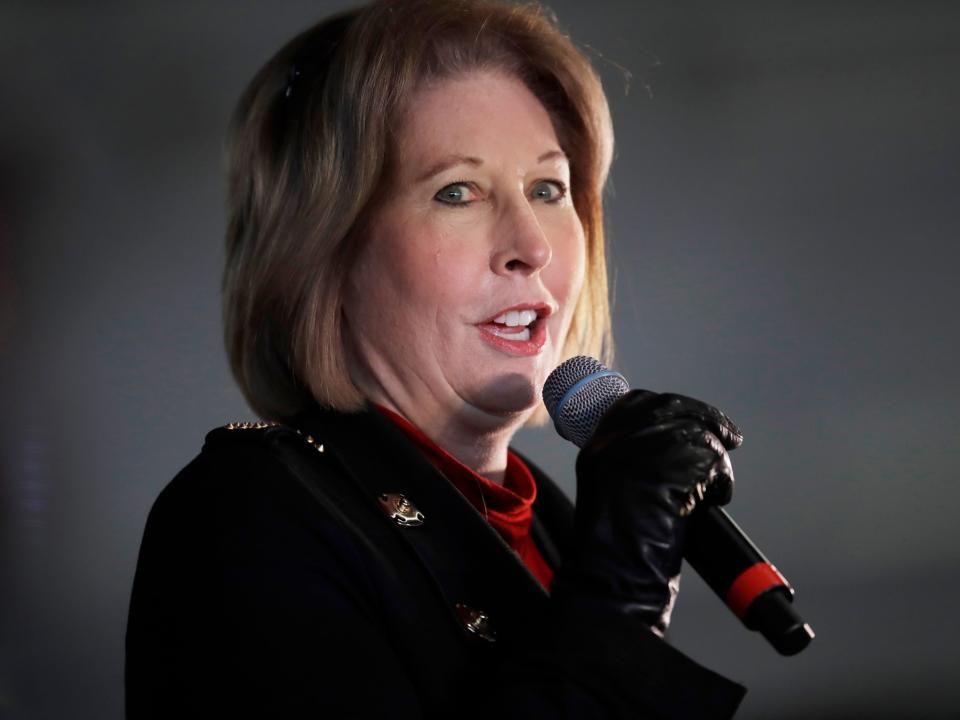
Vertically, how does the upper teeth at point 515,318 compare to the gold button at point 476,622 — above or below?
above

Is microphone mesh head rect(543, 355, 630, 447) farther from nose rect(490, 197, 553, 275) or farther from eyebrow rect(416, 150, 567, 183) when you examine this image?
eyebrow rect(416, 150, 567, 183)

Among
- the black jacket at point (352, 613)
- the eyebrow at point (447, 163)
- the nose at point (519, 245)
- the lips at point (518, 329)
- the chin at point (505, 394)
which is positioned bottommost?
the black jacket at point (352, 613)

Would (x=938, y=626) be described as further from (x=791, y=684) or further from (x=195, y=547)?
(x=195, y=547)

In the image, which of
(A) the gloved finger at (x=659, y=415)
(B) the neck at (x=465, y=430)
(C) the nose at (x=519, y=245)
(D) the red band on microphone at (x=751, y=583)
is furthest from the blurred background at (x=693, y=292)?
(D) the red band on microphone at (x=751, y=583)

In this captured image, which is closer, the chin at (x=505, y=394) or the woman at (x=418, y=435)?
the woman at (x=418, y=435)

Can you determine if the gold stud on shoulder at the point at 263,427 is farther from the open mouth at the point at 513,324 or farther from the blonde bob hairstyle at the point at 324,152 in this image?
the open mouth at the point at 513,324

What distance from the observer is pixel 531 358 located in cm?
139

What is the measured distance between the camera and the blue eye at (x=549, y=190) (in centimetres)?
147

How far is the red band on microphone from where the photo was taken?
0.93m

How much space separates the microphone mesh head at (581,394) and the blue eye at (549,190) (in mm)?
311

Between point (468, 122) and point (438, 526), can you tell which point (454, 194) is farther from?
point (438, 526)

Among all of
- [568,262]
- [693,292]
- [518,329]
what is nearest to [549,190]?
[568,262]

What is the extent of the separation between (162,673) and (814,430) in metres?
2.04

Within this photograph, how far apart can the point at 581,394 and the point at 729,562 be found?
11.5 inches
